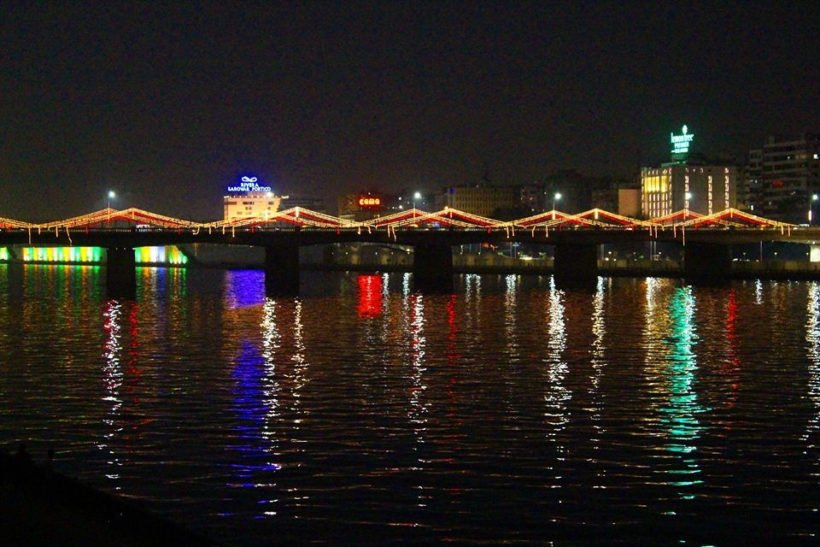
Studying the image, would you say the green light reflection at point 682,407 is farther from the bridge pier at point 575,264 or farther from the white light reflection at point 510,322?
the bridge pier at point 575,264

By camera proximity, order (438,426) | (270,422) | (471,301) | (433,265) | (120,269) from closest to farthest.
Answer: (438,426)
(270,422)
(471,301)
(120,269)
(433,265)

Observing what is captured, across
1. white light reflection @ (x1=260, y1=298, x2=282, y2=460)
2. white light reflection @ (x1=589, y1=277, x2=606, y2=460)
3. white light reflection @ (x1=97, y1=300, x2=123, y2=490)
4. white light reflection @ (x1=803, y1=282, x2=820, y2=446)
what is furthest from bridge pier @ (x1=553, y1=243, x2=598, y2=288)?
white light reflection @ (x1=97, y1=300, x2=123, y2=490)

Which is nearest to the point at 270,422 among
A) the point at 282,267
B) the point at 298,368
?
the point at 298,368

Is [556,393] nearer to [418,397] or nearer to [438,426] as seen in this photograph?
[418,397]

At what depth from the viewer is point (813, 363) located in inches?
2009

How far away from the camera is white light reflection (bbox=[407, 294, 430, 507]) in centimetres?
2973

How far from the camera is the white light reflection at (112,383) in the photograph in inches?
1197

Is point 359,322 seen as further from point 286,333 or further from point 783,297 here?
point 783,297

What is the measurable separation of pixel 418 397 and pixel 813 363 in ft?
61.2

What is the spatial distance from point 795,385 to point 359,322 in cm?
3541

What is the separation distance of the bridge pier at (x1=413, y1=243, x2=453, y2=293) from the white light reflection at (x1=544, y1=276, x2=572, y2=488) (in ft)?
175

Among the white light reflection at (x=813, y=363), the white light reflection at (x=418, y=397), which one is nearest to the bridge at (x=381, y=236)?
the white light reflection at (x=813, y=363)

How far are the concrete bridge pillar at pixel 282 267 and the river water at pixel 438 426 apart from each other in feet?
168

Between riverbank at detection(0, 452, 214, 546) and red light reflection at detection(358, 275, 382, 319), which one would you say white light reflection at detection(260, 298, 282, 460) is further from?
red light reflection at detection(358, 275, 382, 319)
